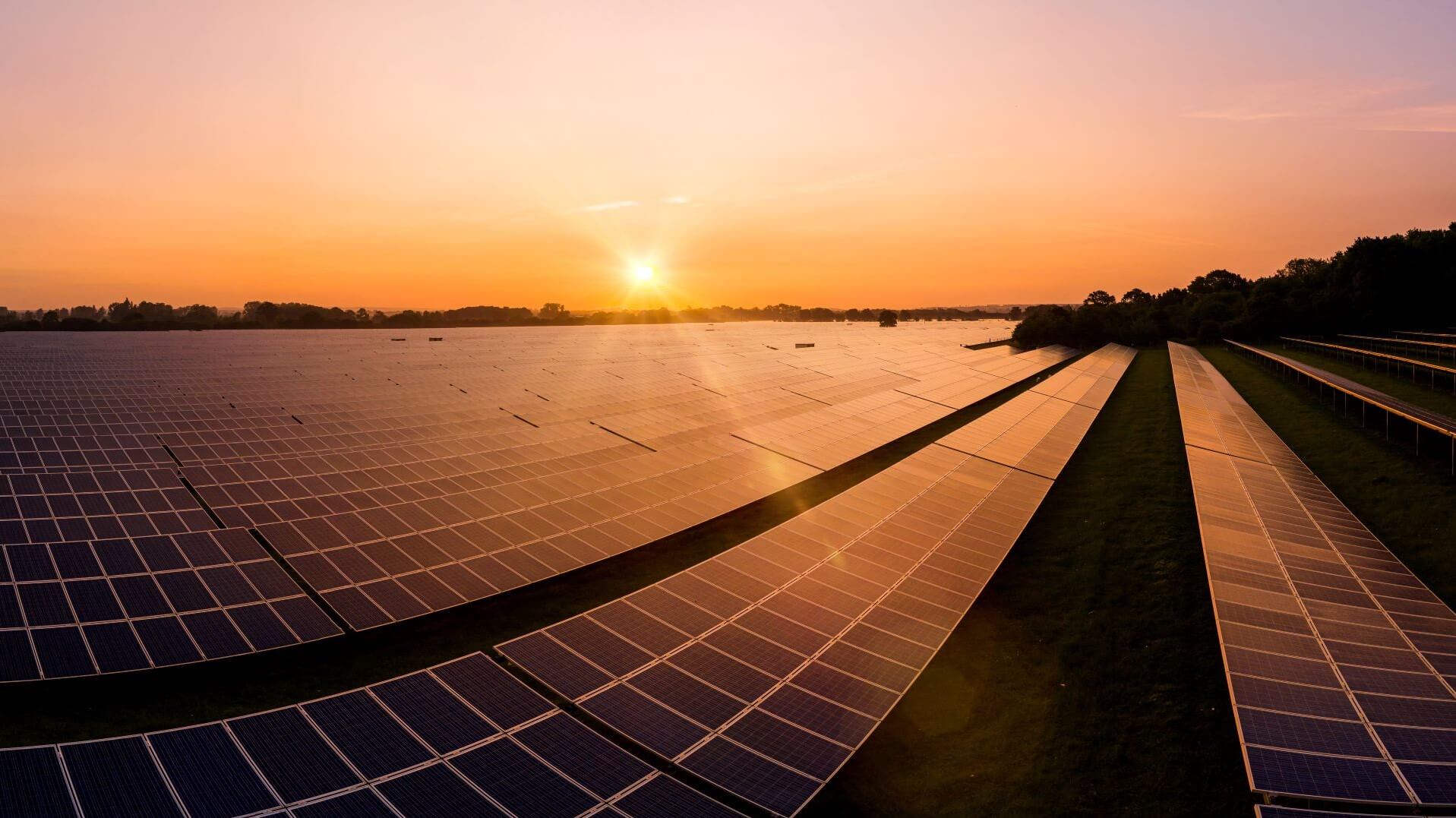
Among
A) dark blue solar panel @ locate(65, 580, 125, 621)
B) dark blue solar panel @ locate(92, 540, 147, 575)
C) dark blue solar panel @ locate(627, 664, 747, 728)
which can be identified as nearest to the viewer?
dark blue solar panel @ locate(627, 664, 747, 728)

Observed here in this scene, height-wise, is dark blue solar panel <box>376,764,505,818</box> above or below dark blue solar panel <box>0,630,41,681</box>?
below

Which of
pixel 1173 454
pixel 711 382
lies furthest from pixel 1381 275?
pixel 711 382

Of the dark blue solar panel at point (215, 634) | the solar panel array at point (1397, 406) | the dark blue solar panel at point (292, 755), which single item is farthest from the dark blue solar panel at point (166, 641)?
the solar panel array at point (1397, 406)

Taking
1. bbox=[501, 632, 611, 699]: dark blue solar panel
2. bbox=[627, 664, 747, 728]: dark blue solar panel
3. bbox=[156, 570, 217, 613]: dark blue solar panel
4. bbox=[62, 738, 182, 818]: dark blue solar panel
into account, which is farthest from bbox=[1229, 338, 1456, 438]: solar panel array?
bbox=[156, 570, 217, 613]: dark blue solar panel

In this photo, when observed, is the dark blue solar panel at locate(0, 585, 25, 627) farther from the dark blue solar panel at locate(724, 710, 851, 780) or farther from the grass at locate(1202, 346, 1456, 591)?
the grass at locate(1202, 346, 1456, 591)

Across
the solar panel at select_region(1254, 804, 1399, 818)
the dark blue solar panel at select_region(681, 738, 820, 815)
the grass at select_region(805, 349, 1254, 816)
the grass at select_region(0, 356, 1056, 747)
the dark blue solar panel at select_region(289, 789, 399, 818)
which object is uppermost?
the dark blue solar panel at select_region(289, 789, 399, 818)

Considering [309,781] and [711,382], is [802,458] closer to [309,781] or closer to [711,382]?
[309,781]
